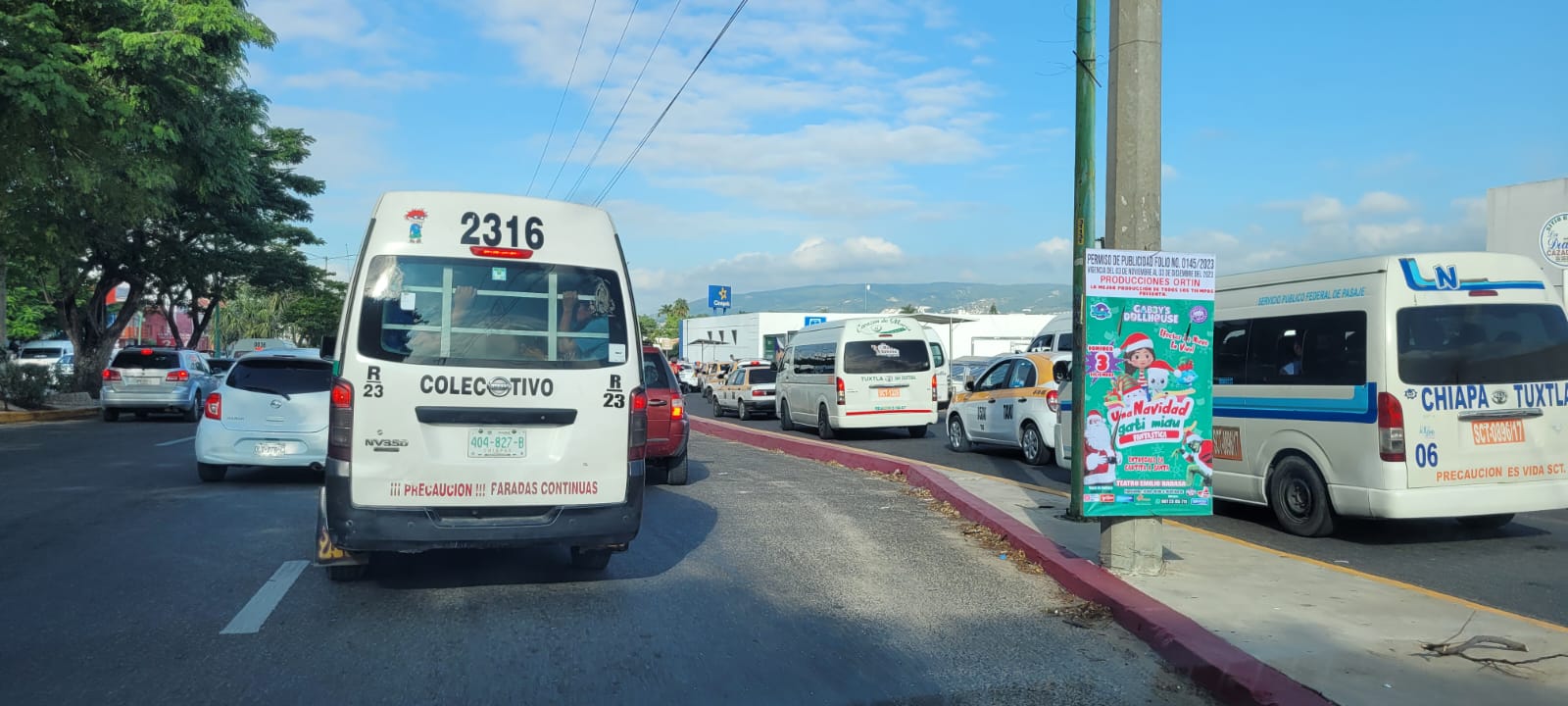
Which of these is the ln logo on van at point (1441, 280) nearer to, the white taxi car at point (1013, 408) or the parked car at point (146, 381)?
the white taxi car at point (1013, 408)

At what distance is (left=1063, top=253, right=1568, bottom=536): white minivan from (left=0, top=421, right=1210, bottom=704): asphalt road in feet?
9.65

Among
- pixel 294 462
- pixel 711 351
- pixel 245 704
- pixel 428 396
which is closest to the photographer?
pixel 245 704

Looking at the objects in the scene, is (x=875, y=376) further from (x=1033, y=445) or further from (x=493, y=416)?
(x=493, y=416)

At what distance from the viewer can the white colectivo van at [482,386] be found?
6.10m

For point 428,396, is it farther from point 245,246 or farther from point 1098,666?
point 245,246

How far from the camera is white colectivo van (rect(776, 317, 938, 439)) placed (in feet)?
63.2

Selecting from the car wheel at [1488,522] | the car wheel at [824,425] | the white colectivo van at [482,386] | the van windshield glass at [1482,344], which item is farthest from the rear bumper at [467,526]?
the car wheel at [824,425]

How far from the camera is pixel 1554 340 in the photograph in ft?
27.9

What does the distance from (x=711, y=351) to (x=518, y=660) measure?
209ft

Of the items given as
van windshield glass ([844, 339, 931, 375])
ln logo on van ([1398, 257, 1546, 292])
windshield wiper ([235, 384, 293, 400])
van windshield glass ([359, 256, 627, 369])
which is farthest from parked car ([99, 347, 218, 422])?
ln logo on van ([1398, 257, 1546, 292])

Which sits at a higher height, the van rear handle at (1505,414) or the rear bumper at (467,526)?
the van rear handle at (1505,414)

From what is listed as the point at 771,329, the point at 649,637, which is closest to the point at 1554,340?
the point at 649,637

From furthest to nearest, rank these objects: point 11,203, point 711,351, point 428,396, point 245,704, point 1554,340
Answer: point 711,351, point 11,203, point 1554,340, point 428,396, point 245,704

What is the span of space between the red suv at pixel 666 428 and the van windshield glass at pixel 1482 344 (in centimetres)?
703
